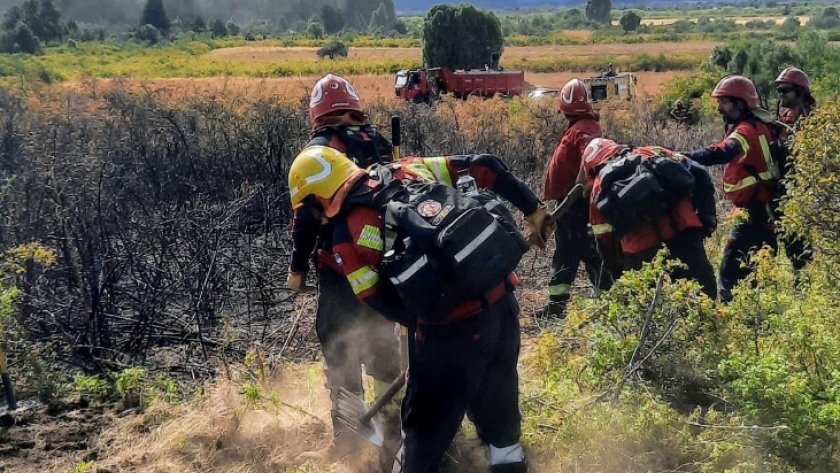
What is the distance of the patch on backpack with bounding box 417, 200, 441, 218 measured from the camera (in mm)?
2910

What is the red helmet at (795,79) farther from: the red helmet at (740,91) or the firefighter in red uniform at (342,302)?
the firefighter in red uniform at (342,302)

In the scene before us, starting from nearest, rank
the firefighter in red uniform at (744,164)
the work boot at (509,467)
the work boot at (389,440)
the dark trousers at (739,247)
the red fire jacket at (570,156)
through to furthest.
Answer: the work boot at (509,467), the work boot at (389,440), the firefighter in red uniform at (744,164), the dark trousers at (739,247), the red fire jacket at (570,156)

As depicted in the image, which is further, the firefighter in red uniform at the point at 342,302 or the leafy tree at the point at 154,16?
the leafy tree at the point at 154,16

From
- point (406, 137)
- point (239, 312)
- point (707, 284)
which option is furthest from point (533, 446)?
point (406, 137)

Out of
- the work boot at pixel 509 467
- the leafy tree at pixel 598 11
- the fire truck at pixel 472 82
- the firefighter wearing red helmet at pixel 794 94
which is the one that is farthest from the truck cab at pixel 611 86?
the leafy tree at pixel 598 11

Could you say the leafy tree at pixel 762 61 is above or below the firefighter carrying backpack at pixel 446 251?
below

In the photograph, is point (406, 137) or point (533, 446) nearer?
point (533, 446)

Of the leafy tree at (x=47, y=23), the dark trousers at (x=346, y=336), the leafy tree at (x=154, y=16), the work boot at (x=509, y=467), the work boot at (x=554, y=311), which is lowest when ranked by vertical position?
the work boot at (x=554, y=311)

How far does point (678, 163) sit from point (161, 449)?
10.8 ft

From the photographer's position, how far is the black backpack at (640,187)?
14.6 feet

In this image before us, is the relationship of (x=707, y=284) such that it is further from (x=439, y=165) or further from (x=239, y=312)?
(x=239, y=312)

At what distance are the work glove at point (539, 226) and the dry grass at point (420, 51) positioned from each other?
55566mm

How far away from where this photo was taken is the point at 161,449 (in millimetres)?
4188

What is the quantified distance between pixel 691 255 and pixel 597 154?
84 cm
